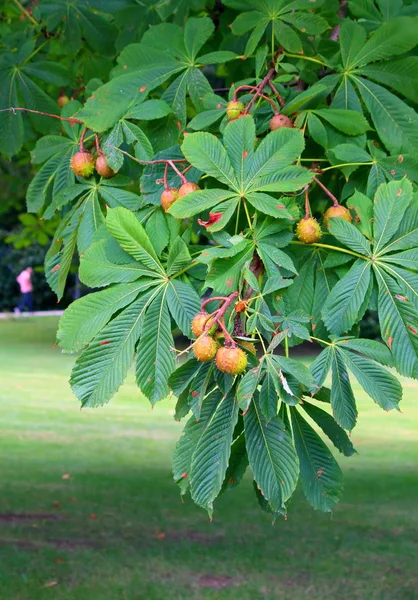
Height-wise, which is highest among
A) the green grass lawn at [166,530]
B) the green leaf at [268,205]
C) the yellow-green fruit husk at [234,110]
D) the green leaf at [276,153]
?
the yellow-green fruit husk at [234,110]

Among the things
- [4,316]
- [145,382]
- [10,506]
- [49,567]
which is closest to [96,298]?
[145,382]

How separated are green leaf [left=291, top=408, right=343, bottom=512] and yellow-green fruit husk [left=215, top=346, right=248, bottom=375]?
1.24 feet

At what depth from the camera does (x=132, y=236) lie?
78.7 inches

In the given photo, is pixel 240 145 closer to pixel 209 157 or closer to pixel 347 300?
pixel 209 157

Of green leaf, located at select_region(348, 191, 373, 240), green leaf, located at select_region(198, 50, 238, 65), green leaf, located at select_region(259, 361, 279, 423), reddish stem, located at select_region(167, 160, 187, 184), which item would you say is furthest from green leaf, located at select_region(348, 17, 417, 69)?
green leaf, located at select_region(259, 361, 279, 423)

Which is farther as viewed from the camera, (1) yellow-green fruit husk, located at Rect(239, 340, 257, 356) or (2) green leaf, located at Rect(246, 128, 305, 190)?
(2) green leaf, located at Rect(246, 128, 305, 190)

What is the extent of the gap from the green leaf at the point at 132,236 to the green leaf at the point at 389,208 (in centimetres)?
49

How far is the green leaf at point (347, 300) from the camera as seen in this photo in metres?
1.93

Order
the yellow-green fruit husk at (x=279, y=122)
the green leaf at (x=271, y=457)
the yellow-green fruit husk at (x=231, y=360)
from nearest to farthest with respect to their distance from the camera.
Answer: the yellow-green fruit husk at (x=231, y=360) → the green leaf at (x=271, y=457) → the yellow-green fruit husk at (x=279, y=122)

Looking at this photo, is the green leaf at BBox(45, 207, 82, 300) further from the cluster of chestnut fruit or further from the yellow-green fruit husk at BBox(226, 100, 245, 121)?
the cluster of chestnut fruit

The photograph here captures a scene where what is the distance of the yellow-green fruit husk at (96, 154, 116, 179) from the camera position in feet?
7.53

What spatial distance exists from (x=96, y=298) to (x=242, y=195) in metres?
0.39

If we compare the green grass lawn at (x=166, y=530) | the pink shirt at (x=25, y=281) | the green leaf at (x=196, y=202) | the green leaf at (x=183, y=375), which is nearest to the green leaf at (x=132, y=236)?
the green leaf at (x=196, y=202)

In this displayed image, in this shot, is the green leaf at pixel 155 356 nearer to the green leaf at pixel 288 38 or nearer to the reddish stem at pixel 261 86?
the reddish stem at pixel 261 86
